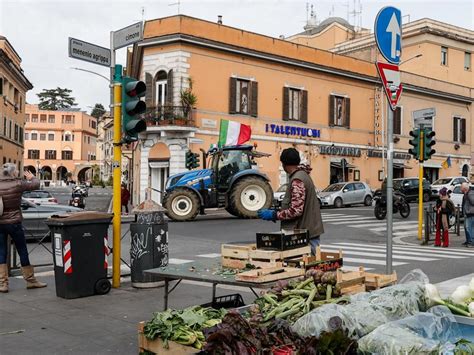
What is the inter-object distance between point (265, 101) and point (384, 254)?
21266 mm

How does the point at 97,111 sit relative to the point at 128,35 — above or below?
above

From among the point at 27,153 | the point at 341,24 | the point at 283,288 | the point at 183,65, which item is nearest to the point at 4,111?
the point at 183,65

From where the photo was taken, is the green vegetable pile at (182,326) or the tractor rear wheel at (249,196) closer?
the green vegetable pile at (182,326)

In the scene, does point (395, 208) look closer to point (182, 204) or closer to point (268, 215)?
point (182, 204)

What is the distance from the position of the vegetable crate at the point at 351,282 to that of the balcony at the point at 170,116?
Result: 2523 centimetres

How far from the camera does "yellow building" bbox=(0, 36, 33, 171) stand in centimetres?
4492

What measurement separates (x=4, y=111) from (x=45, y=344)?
144 feet

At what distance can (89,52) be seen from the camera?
8.87 metres

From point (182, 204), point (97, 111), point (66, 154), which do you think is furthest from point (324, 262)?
point (97, 111)

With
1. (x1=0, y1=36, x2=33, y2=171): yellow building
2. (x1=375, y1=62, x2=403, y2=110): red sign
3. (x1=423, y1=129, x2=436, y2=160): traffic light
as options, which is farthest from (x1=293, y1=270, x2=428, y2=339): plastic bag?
(x1=0, y1=36, x2=33, y2=171): yellow building

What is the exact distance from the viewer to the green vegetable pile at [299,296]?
4.52 meters

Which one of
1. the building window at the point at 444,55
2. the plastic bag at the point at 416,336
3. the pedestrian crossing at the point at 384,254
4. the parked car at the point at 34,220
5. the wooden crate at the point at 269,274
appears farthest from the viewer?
the building window at the point at 444,55

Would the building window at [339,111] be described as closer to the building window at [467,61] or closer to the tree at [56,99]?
the building window at [467,61]

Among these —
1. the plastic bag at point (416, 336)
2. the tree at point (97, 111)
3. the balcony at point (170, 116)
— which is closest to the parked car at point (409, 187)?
the balcony at point (170, 116)
